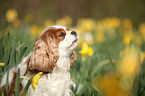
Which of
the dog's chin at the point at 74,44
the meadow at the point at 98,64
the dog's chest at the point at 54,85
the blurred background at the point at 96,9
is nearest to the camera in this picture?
the meadow at the point at 98,64

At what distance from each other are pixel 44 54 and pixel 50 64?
0.08m

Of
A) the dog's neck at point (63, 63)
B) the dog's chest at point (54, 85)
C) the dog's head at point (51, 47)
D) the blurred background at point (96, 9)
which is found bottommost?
the dog's chest at point (54, 85)

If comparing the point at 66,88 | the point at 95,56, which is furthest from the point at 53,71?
the point at 95,56

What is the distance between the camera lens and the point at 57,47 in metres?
1.05

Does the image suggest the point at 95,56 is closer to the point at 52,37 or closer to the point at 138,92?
the point at 138,92

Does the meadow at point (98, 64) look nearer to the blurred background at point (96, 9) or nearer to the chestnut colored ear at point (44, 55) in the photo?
the chestnut colored ear at point (44, 55)

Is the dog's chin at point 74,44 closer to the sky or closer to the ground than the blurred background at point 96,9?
closer to the ground

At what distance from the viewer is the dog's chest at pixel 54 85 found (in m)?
0.91

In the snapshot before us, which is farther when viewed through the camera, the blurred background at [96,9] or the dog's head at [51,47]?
the blurred background at [96,9]

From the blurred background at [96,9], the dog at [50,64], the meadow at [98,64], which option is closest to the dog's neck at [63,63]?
the dog at [50,64]

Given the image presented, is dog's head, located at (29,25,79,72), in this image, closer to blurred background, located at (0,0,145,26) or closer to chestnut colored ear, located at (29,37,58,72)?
chestnut colored ear, located at (29,37,58,72)

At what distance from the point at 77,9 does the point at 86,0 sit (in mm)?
446

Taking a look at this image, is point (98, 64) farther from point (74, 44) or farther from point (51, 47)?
point (51, 47)

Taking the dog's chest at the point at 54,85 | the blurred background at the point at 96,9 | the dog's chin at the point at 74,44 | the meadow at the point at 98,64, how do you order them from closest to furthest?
the meadow at the point at 98,64
the dog's chest at the point at 54,85
the dog's chin at the point at 74,44
the blurred background at the point at 96,9
